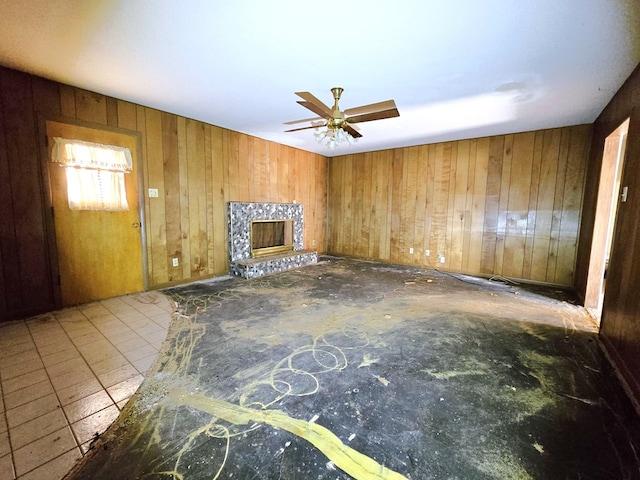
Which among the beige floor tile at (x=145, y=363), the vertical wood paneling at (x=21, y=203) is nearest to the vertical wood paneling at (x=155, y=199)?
the vertical wood paneling at (x=21, y=203)

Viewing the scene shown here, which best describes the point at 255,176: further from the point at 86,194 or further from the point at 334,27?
the point at 334,27

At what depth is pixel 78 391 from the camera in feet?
5.50

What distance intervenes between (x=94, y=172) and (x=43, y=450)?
2889mm

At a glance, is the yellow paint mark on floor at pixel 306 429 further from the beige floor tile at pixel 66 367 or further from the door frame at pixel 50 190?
→ the door frame at pixel 50 190

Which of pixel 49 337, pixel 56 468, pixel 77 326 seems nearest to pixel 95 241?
pixel 77 326

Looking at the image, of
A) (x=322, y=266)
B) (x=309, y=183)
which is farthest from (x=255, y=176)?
(x=322, y=266)

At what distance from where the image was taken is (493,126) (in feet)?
13.3

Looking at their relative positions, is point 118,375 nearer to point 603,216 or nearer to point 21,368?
point 21,368

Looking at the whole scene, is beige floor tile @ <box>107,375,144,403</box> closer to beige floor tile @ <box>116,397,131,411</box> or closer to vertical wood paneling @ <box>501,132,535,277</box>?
beige floor tile @ <box>116,397,131,411</box>

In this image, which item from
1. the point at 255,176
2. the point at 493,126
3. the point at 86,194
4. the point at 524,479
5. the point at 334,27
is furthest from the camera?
the point at 255,176

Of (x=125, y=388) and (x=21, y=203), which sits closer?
(x=125, y=388)

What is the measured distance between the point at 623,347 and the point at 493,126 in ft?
10.8

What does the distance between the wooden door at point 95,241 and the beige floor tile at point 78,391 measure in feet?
5.96

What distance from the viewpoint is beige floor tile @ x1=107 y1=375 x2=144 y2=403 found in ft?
5.37
